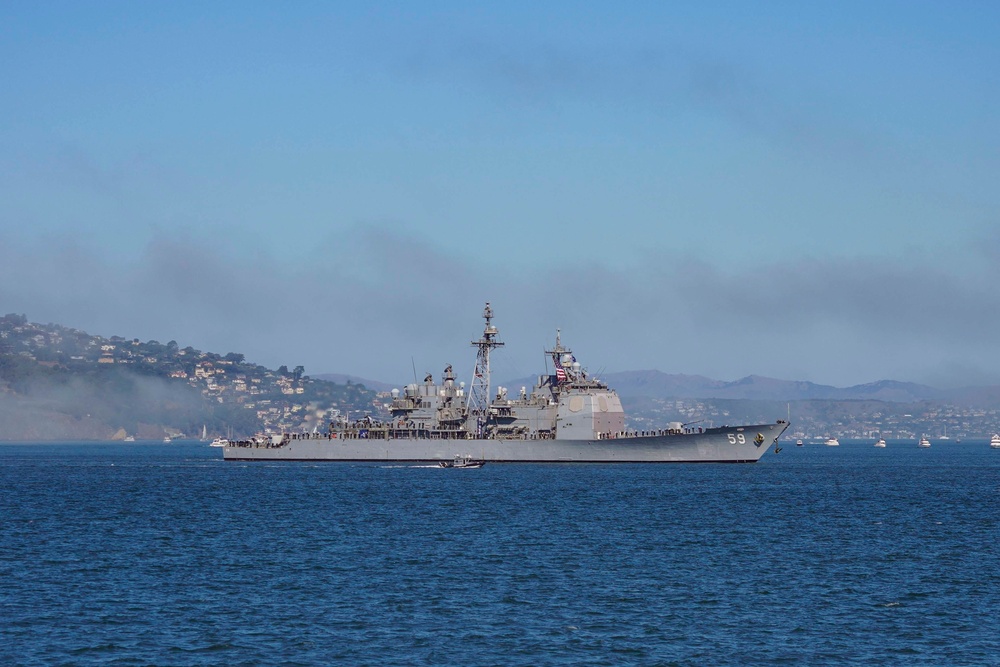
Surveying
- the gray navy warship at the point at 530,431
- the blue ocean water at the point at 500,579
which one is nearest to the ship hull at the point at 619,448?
the gray navy warship at the point at 530,431

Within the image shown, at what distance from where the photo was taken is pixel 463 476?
294ft

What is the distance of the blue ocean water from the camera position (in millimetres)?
28156

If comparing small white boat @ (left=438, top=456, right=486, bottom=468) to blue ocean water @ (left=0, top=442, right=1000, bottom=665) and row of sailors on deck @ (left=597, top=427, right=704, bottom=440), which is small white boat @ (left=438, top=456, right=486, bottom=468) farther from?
blue ocean water @ (left=0, top=442, right=1000, bottom=665)

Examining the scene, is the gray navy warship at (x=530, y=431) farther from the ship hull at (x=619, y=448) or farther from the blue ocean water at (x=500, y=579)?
the blue ocean water at (x=500, y=579)

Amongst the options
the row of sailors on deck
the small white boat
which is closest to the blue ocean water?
the row of sailors on deck

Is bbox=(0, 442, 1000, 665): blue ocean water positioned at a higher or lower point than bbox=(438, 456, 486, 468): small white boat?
lower

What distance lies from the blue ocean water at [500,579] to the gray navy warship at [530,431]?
28456mm

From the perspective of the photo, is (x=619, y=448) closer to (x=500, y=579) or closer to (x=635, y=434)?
(x=635, y=434)

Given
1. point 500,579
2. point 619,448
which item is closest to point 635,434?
point 619,448

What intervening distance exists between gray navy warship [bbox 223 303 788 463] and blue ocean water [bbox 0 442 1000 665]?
28456mm

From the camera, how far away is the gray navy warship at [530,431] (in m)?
99.9

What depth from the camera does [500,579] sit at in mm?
37344

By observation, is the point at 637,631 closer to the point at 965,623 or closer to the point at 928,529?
the point at 965,623

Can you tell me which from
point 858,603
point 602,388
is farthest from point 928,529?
point 602,388
